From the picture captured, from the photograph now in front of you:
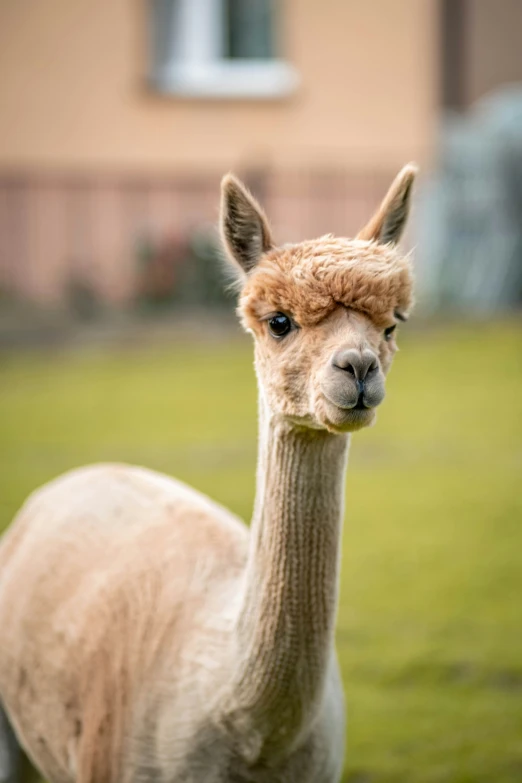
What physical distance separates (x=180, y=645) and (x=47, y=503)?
3.35 ft

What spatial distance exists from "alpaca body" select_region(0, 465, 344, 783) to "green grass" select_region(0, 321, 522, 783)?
143 cm

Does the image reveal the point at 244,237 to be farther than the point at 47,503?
No

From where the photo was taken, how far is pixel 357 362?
8.01 feet

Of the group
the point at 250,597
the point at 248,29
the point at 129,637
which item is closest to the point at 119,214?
the point at 248,29

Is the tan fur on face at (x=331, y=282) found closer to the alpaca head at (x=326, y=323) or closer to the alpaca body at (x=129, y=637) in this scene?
the alpaca head at (x=326, y=323)

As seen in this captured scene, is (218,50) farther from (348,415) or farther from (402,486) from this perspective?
(348,415)

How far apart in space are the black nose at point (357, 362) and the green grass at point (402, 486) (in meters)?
2.32

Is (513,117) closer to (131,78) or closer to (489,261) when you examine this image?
(489,261)

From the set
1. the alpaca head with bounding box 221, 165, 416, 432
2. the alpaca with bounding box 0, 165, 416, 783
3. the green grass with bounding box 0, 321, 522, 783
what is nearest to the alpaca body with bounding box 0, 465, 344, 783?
the alpaca with bounding box 0, 165, 416, 783

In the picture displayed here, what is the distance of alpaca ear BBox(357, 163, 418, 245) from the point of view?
2.92 metres

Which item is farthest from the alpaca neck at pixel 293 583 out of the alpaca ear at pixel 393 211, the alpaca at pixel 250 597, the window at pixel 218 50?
the window at pixel 218 50

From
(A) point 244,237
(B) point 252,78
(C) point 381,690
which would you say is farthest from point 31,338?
(A) point 244,237

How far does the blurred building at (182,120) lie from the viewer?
15562 millimetres

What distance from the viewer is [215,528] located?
339 cm
